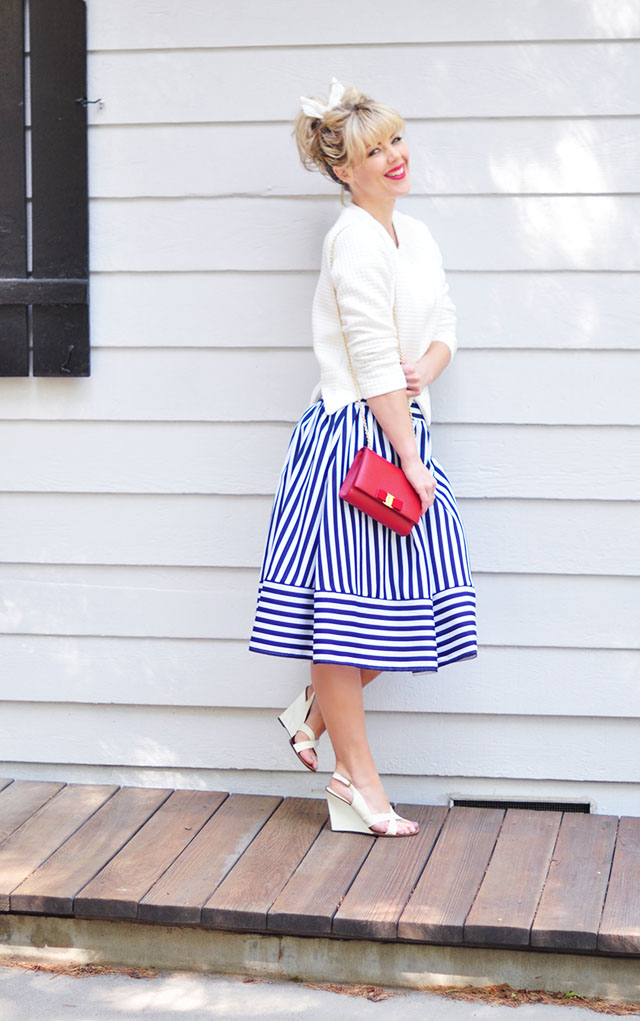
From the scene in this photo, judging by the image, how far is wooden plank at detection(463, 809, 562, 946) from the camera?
7.74ft

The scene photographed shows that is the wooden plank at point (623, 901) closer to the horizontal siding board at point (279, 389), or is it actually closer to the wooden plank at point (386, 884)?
the wooden plank at point (386, 884)

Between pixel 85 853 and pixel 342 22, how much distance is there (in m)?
2.03

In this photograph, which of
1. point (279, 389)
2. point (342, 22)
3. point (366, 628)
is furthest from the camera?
point (279, 389)

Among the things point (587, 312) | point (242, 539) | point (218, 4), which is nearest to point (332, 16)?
point (218, 4)

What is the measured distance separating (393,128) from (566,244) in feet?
1.73

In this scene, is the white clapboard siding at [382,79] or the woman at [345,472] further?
the white clapboard siding at [382,79]

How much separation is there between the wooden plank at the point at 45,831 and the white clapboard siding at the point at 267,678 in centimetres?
24

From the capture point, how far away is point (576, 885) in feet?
8.45

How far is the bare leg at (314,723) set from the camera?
2.94 m

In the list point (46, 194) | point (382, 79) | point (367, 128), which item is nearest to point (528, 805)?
point (367, 128)

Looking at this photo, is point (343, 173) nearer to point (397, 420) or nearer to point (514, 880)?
point (397, 420)

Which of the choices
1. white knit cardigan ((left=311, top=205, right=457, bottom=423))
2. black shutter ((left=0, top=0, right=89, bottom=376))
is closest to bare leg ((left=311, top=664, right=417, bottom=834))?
white knit cardigan ((left=311, top=205, right=457, bottom=423))

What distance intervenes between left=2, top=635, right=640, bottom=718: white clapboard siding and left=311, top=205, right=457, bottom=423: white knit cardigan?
704 mm

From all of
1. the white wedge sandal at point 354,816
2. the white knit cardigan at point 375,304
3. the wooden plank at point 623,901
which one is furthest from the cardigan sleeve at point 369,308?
the wooden plank at point 623,901
